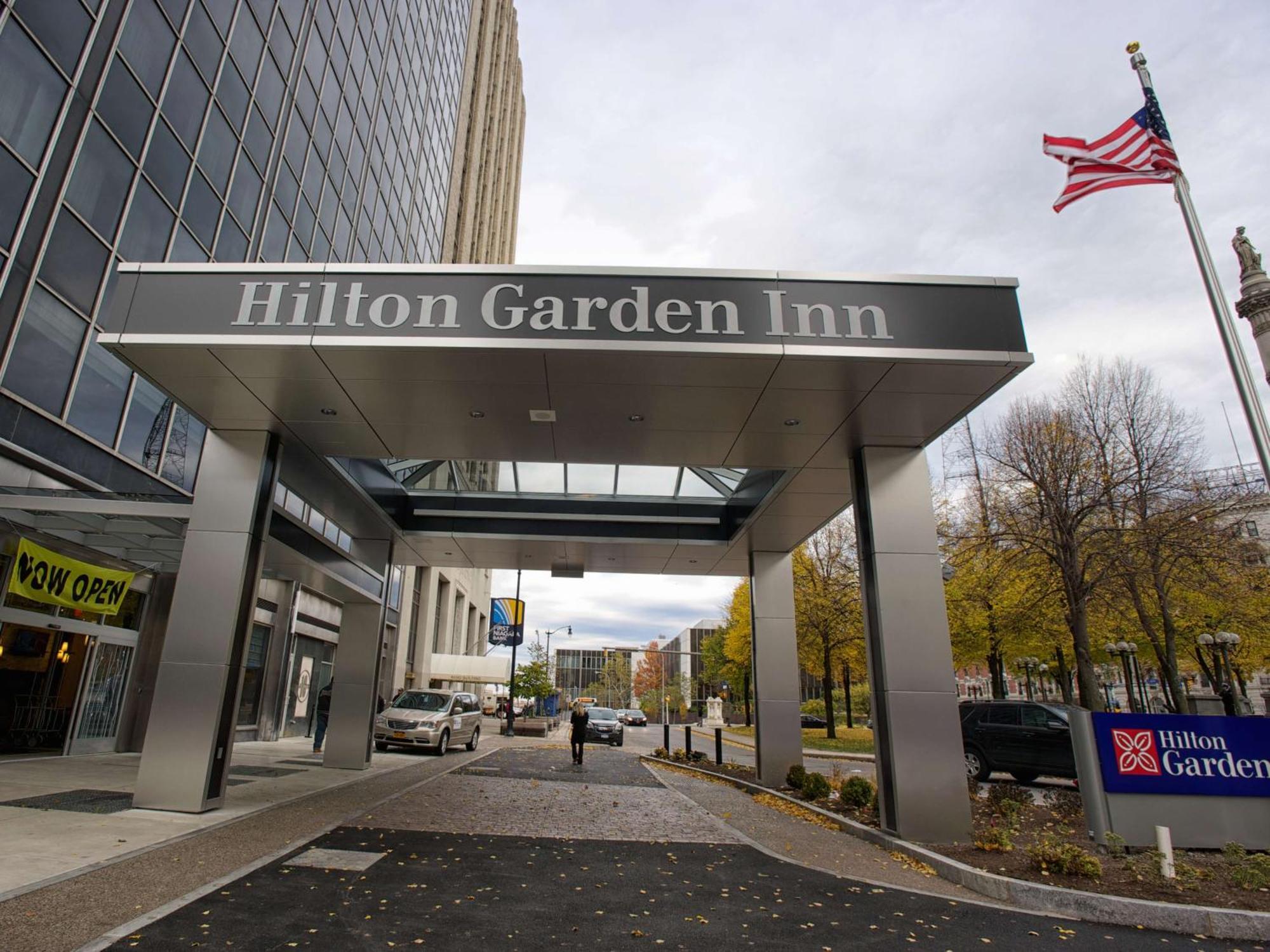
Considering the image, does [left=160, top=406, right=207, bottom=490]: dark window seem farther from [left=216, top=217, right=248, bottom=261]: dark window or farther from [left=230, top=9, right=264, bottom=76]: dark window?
[left=230, top=9, right=264, bottom=76]: dark window

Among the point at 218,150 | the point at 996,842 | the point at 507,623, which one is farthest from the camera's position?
the point at 507,623

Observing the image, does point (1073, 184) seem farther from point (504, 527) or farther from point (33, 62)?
point (33, 62)

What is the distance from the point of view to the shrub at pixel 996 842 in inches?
310

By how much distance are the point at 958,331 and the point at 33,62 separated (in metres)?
13.5

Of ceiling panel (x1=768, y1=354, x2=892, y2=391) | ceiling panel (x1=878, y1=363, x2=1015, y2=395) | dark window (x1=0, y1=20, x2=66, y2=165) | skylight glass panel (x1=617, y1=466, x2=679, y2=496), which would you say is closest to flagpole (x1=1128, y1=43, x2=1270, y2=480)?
ceiling panel (x1=878, y1=363, x2=1015, y2=395)

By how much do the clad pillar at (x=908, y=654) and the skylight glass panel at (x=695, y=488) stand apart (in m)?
5.42

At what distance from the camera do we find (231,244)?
15781 mm

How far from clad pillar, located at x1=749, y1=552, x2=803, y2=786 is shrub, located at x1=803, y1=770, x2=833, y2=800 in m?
1.79

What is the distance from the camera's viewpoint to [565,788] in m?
13.4

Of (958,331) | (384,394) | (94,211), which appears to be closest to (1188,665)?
(958,331)

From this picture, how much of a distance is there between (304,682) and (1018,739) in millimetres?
20549

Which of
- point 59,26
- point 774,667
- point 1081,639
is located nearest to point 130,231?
point 59,26

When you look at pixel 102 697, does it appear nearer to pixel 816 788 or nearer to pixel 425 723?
pixel 425 723

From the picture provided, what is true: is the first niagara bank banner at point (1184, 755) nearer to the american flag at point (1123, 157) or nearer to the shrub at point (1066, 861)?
the shrub at point (1066, 861)
